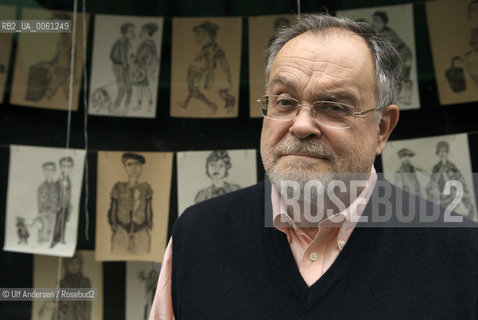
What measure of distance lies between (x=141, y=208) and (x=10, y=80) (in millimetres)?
473

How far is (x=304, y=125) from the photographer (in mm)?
938

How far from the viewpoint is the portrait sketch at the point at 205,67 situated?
1.27m

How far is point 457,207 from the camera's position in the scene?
1.19m

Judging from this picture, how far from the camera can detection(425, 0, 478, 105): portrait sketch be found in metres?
1.18

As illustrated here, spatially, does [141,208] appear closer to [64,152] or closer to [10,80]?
[64,152]

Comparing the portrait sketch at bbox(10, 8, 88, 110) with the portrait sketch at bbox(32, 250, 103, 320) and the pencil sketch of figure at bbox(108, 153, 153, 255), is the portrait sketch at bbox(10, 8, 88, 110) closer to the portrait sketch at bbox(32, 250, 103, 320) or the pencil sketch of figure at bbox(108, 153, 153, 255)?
the pencil sketch of figure at bbox(108, 153, 153, 255)

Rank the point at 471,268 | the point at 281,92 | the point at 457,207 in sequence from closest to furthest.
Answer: the point at 471,268 → the point at 281,92 → the point at 457,207

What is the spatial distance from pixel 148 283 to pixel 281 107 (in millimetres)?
621

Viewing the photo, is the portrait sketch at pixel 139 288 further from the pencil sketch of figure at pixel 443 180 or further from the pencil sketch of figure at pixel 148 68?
the pencil sketch of figure at pixel 443 180

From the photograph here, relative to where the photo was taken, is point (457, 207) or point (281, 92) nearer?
point (281, 92)

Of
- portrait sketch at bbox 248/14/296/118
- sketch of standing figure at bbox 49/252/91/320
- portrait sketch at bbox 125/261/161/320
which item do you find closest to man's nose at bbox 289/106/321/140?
Result: portrait sketch at bbox 248/14/296/118

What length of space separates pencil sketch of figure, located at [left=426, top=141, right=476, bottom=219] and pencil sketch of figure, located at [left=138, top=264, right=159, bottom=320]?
74 centimetres

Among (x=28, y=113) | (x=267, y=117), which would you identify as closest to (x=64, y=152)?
(x=28, y=113)

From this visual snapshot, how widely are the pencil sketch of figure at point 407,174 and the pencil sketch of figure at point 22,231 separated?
3.16 ft
